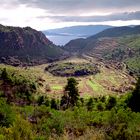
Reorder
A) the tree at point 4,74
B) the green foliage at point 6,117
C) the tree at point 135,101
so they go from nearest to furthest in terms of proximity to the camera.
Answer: the green foliage at point 6,117 < the tree at point 135,101 < the tree at point 4,74

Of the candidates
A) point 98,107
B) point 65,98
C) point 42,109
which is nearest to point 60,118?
point 42,109

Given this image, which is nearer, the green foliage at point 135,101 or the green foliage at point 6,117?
the green foliage at point 6,117

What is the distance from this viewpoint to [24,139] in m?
61.4


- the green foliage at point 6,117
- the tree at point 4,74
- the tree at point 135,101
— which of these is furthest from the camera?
the tree at point 4,74

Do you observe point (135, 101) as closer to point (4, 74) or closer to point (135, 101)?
point (135, 101)

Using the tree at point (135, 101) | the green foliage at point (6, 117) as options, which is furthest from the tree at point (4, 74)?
the green foliage at point (6, 117)

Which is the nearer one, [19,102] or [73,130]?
[73,130]

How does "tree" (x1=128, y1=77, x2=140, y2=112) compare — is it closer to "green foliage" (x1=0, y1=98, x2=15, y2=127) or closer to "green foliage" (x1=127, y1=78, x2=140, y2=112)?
"green foliage" (x1=127, y1=78, x2=140, y2=112)

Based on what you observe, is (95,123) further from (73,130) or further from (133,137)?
(133,137)

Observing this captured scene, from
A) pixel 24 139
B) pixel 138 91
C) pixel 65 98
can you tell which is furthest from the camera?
pixel 65 98

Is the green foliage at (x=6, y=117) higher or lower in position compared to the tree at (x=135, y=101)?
higher

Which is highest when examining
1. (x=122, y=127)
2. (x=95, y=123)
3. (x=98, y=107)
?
(x=122, y=127)

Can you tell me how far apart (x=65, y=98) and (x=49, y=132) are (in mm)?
84136

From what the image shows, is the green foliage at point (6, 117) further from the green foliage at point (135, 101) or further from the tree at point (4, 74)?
the tree at point (4, 74)
